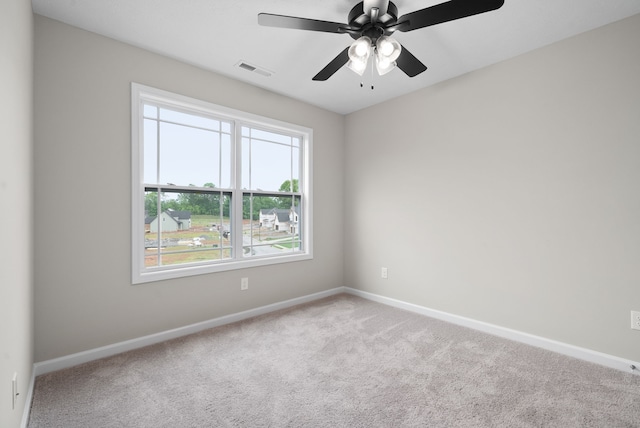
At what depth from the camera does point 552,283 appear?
2.51 metres

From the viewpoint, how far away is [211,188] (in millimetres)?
3070

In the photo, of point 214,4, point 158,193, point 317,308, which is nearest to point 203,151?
point 158,193

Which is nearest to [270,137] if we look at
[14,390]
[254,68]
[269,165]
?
[269,165]

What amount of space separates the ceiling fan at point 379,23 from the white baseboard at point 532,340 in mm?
2562

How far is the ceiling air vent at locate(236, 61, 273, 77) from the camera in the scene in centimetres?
284

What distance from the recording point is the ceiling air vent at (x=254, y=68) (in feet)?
9.32

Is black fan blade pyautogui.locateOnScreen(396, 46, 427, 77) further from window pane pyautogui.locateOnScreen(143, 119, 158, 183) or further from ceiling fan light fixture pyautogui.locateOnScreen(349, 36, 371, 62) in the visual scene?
window pane pyautogui.locateOnScreen(143, 119, 158, 183)

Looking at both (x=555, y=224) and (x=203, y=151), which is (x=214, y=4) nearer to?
(x=203, y=151)

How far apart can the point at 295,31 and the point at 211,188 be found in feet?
5.53

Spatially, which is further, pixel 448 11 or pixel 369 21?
pixel 369 21

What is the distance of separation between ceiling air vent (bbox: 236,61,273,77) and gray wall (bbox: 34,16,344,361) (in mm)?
365

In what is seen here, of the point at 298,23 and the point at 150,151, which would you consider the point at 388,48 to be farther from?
the point at 150,151

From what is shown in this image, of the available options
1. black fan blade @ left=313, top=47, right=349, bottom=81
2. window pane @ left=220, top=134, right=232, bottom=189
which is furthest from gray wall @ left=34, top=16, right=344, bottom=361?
black fan blade @ left=313, top=47, right=349, bottom=81

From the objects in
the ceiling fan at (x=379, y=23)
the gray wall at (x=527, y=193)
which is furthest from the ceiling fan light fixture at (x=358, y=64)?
the gray wall at (x=527, y=193)
